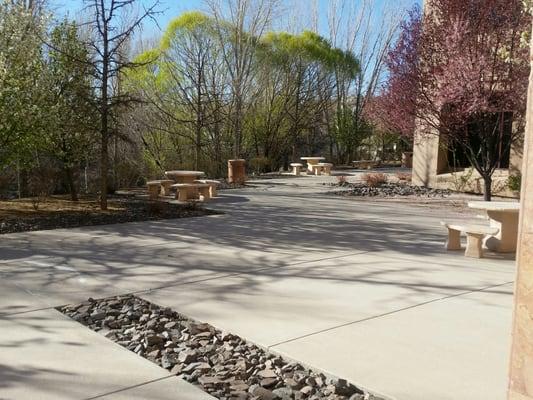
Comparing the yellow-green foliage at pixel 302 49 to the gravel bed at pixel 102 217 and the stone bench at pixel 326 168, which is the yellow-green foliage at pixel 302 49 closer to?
the stone bench at pixel 326 168

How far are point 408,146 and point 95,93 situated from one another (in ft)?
90.2

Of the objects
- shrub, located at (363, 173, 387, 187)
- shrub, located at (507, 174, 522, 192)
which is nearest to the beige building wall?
shrub, located at (363, 173, 387, 187)

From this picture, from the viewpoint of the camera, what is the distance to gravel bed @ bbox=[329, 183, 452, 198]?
15789mm

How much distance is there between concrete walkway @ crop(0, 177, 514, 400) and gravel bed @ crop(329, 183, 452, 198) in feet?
20.9

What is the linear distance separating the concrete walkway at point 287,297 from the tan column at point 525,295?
41.4 inches

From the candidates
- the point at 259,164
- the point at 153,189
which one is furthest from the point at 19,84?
the point at 259,164

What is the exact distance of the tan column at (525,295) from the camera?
6.50 ft

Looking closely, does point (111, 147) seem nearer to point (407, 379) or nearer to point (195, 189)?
point (195, 189)

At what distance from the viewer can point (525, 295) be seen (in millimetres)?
2010

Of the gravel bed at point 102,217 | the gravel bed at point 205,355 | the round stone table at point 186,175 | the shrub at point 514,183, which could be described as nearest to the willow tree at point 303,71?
the round stone table at point 186,175

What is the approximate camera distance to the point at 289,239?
8.15m

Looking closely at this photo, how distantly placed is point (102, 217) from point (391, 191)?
9.39 metres

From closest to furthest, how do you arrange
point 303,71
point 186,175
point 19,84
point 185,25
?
1. point 19,84
2. point 186,175
3. point 185,25
4. point 303,71

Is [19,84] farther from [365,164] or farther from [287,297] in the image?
[365,164]
